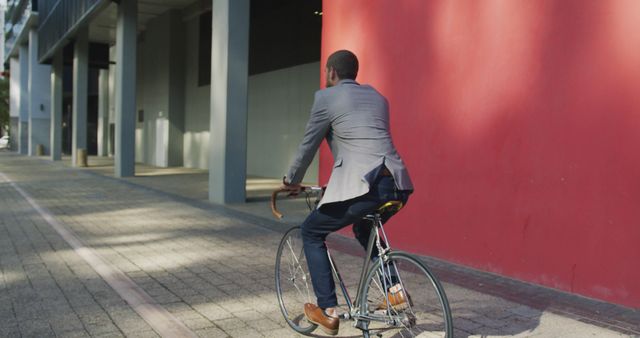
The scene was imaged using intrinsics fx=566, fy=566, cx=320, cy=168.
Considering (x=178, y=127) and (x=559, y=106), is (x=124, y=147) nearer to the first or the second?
(x=178, y=127)

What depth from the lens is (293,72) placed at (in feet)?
60.3

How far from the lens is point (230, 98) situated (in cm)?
1153

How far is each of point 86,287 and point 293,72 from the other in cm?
1399

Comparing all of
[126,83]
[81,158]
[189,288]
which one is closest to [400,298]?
[189,288]

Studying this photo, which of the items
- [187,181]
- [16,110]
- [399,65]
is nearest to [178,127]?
[187,181]

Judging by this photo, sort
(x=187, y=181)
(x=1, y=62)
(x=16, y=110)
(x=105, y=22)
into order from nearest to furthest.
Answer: (x=187, y=181) < (x=105, y=22) < (x=16, y=110) < (x=1, y=62)

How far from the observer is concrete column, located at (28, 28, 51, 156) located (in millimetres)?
39219

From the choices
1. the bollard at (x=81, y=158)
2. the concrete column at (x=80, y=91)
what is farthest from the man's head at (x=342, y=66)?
the concrete column at (x=80, y=91)

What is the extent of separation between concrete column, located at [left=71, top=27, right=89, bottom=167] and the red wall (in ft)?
68.4

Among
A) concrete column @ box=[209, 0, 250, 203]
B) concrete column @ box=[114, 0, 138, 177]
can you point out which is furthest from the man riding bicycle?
concrete column @ box=[114, 0, 138, 177]

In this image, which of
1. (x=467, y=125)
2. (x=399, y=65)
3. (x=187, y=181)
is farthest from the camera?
(x=187, y=181)

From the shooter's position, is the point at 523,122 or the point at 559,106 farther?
the point at 523,122

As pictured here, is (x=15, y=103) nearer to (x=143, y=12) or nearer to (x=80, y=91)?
(x=80, y=91)

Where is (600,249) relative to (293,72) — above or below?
below
